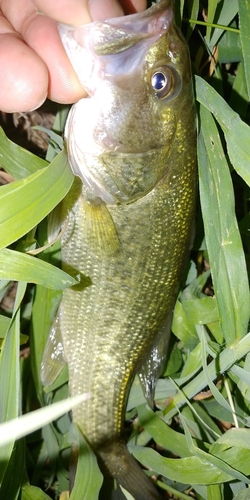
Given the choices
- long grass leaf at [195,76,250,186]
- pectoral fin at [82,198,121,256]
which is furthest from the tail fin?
long grass leaf at [195,76,250,186]

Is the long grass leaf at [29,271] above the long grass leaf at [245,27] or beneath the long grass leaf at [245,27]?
beneath

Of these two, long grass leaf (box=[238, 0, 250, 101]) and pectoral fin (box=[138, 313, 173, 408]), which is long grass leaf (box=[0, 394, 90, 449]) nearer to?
pectoral fin (box=[138, 313, 173, 408])

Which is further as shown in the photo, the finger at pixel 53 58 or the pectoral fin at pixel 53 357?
the pectoral fin at pixel 53 357

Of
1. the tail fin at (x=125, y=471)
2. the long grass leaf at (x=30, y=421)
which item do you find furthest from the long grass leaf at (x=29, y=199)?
the tail fin at (x=125, y=471)

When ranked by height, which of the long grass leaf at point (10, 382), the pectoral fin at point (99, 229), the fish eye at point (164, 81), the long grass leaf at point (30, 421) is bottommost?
the long grass leaf at point (30, 421)

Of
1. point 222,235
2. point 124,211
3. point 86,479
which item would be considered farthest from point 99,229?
point 86,479

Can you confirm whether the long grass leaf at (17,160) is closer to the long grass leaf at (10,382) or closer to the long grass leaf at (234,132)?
the long grass leaf at (10,382)

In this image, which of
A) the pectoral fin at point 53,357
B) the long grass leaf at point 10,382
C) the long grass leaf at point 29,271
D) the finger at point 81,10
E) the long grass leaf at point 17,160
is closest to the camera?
the finger at point 81,10
